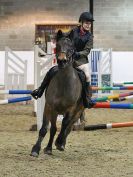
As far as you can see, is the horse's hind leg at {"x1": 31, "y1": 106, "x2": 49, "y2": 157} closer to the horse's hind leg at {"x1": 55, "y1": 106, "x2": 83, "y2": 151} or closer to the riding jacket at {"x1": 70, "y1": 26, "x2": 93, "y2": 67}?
the horse's hind leg at {"x1": 55, "y1": 106, "x2": 83, "y2": 151}

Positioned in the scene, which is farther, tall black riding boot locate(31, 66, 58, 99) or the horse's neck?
tall black riding boot locate(31, 66, 58, 99)

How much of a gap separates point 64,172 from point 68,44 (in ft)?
4.75

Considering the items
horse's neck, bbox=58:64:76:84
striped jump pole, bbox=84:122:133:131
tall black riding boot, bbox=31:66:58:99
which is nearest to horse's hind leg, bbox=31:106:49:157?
tall black riding boot, bbox=31:66:58:99

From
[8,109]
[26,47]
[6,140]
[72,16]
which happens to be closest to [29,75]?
[26,47]

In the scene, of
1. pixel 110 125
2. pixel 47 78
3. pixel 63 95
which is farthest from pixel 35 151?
pixel 110 125

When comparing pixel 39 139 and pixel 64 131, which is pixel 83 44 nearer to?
pixel 64 131

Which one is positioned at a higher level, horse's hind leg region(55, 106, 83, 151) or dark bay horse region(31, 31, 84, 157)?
dark bay horse region(31, 31, 84, 157)

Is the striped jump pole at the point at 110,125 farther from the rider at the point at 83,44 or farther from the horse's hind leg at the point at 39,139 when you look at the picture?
the horse's hind leg at the point at 39,139

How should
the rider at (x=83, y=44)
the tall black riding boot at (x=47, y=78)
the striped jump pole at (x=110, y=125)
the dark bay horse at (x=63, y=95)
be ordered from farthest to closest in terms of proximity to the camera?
the striped jump pole at (x=110, y=125), the rider at (x=83, y=44), the tall black riding boot at (x=47, y=78), the dark bay horse at (x=63, y=95)

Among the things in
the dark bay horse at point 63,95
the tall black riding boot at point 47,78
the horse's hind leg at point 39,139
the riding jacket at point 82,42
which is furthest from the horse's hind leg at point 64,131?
the riding jacket at point 82,42

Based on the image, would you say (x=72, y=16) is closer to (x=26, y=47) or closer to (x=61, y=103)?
(x=26, y=47)

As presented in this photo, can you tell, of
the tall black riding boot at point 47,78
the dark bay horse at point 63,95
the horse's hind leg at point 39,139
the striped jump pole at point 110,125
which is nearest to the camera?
the dark bay horse at point 63,95

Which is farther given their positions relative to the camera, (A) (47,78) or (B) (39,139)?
(A) (47,78)

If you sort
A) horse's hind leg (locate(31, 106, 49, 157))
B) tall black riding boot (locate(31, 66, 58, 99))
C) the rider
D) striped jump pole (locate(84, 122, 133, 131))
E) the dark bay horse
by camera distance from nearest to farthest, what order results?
the dark bay horse < horse's hind leg (locate(31, 106, 49, 157)) < tall black riding boot (locate(31, 66, 58, 99)) < the rider < striped jump pole (locate(84, 122, 133, 131))
